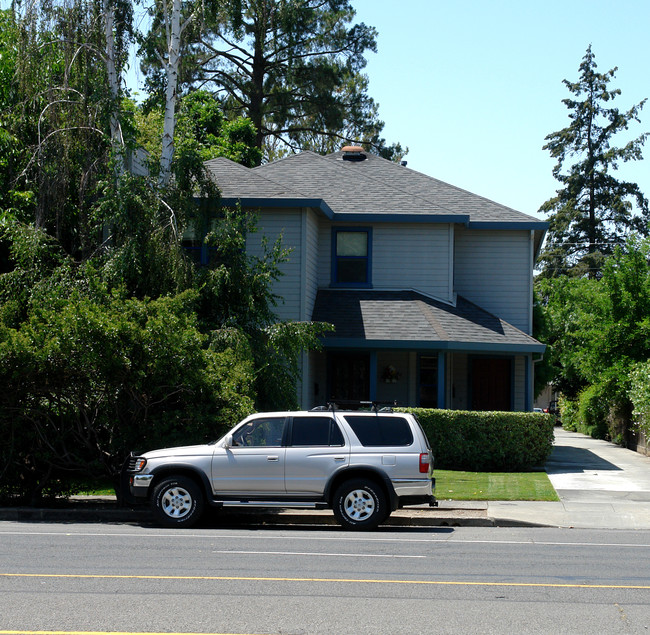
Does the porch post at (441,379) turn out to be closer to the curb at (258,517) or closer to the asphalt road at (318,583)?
the curb at (258,517)

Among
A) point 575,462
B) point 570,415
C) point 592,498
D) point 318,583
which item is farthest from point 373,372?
point 570,415

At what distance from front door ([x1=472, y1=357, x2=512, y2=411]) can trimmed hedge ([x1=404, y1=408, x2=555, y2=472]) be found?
414cm

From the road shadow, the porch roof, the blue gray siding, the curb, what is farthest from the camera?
the blue gray siding

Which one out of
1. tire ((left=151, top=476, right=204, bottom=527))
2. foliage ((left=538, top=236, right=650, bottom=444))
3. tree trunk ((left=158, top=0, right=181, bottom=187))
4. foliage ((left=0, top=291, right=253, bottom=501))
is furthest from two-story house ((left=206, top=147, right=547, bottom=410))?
tire ((left=151, top=476, right=204, bottom=527))

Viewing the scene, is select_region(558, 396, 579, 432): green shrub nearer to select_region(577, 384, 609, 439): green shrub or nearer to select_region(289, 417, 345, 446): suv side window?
select_region(577, 384, 609, 439): green shrub

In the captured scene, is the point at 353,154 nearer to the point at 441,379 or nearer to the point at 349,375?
the point at 349,375

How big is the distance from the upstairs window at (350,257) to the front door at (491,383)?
4013 mm

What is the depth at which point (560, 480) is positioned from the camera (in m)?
19.3

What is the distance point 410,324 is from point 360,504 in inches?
391

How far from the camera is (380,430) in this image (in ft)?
43.6

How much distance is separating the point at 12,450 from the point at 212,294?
561 centimetres

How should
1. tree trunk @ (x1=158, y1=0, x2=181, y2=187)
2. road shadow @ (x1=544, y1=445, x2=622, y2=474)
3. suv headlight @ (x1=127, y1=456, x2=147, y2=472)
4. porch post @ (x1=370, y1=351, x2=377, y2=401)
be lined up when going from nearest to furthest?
suv headlight @ (x1=127, y1=456, x2=147, y2=472) → tree trunk @ (x1=158, y1=0, x2=181, y2=187) → road shadow @ (x1=544, y1=445, x2=622, y2=474) → porch post @ (x1=370, y1=351, x2=377, y2=401)

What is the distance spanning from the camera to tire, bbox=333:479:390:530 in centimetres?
1295

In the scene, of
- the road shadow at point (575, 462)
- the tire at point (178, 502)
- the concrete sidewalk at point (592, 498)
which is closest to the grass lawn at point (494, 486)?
the concrete sidewalk at point (592, 498)
